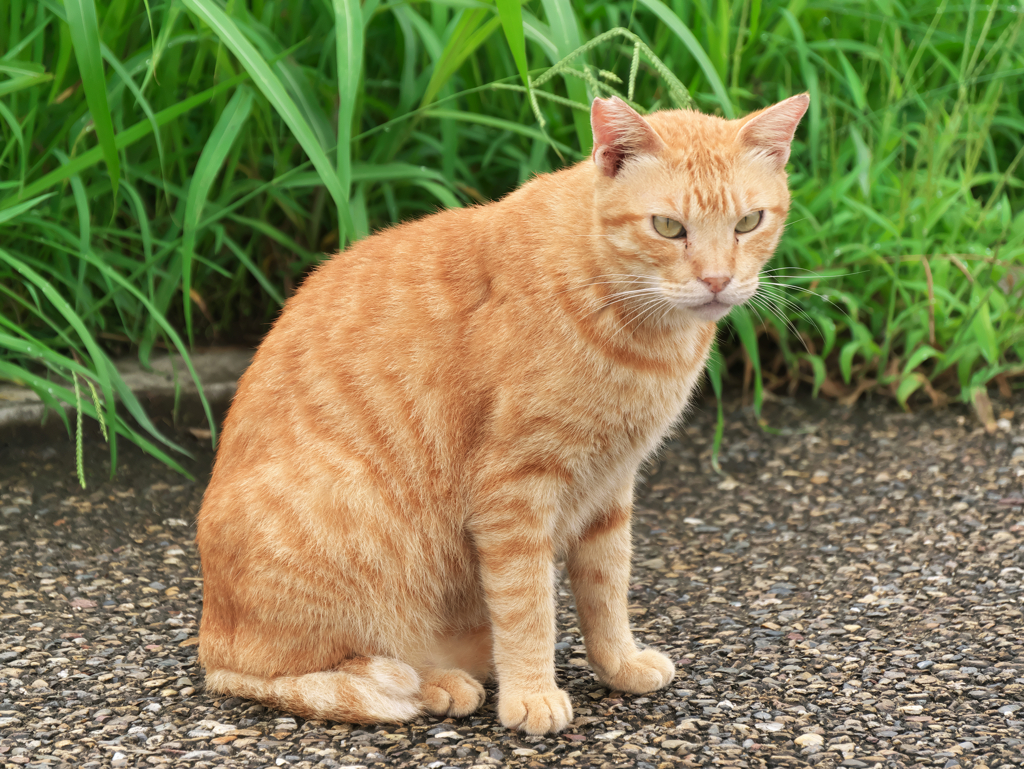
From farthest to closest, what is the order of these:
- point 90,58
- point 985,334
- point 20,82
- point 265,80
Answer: point 985,334 < point 20,82 < point 265,80 < point 90,58

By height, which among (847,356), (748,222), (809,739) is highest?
(748,222)

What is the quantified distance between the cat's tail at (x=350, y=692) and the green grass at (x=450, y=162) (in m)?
1.00

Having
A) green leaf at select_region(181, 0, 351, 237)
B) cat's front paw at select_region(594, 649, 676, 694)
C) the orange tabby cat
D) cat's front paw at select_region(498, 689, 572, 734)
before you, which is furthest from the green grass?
cat's front paw at select_region(498, 689, 572, 734)

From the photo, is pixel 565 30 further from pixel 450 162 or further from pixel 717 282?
pixel 717 282

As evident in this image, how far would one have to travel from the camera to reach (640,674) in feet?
7.32

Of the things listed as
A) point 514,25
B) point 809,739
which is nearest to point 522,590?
point 809,739

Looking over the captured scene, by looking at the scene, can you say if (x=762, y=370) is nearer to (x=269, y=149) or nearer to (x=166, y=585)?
(x=269, y=149)

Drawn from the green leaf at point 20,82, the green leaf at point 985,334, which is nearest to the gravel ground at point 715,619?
the green leaf at point 985,334

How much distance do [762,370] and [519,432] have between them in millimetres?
2248

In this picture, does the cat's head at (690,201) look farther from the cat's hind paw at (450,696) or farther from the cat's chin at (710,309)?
the cat's hind paw at (450,696)

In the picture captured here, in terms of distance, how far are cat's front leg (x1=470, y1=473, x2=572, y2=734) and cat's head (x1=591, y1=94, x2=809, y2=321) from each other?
470mm

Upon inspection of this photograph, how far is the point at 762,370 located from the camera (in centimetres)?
407

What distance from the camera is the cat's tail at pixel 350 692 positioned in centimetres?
208

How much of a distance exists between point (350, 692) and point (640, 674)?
0.61 meters
